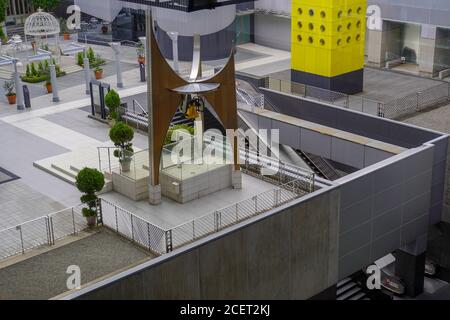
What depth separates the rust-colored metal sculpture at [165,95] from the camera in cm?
2152

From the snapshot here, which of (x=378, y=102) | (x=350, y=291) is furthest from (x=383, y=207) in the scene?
(x=378, y=102)

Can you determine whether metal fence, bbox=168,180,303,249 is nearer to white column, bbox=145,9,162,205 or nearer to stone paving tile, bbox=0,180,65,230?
white column, bbox=145,9,162,205

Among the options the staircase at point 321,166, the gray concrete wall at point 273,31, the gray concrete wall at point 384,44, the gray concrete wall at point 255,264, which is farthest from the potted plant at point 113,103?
the gray concrete wall at point 273,31

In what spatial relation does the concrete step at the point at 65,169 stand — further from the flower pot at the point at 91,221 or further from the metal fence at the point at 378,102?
the metal fence at the point at 378,102

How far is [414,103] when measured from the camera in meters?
33.5

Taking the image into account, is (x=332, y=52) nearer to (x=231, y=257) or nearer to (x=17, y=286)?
(x=231, y=257)

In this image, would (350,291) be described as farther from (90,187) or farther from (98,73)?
(98,73)

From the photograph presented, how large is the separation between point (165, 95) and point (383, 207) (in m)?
8.29

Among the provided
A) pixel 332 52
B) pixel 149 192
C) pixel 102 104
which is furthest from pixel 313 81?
pixel 149 192

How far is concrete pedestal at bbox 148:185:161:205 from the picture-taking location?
884 inches

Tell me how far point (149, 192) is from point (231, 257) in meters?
3.86

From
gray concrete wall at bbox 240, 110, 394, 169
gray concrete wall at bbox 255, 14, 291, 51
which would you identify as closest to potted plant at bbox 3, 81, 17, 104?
gray concrete wall at bbox 240, 110, 394, 169
